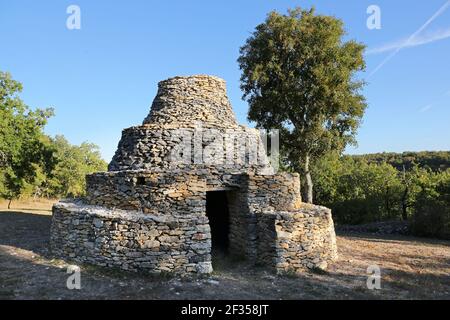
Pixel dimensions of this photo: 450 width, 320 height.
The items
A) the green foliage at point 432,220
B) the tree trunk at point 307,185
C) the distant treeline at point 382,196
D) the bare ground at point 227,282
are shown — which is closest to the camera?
the bare ground at point 227,282

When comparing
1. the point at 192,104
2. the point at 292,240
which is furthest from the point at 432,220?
the point at 192,104

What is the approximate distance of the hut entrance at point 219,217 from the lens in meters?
11.9

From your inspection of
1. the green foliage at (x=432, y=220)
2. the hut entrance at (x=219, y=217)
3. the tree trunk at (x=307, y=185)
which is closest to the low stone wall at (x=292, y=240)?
the hut entrance at (x=219, y=217)

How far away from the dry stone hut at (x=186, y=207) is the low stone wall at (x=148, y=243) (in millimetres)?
23

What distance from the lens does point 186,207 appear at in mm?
9156

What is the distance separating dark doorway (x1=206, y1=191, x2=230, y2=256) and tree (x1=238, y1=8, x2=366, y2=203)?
7.36 m

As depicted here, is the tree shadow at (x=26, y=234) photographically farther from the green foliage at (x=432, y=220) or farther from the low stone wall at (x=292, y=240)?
the green foliage at (x=432, y=220)

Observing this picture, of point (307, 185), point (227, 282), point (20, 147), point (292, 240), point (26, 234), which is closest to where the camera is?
point (227, 282)

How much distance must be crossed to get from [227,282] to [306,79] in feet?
40.2

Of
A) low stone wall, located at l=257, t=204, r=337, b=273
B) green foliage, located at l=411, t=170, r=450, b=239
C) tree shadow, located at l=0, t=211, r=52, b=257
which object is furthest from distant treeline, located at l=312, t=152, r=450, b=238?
tree shadow, located at l=0, t=211, r=52, b=257

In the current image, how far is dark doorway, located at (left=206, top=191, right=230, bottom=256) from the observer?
11945 millimetres

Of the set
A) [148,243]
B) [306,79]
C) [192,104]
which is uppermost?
[306,79]

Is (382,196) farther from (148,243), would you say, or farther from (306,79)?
(148,243)
